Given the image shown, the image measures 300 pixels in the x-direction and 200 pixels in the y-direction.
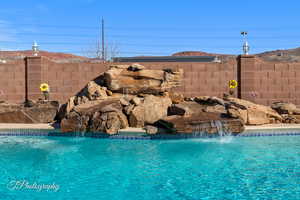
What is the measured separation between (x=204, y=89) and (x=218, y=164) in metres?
10.1

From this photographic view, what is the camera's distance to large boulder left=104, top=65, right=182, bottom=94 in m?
15.0

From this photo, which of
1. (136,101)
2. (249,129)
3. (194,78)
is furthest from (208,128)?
(194,78)

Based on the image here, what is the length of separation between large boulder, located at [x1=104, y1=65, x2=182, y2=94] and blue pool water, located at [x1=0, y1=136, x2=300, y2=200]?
15.2 feet

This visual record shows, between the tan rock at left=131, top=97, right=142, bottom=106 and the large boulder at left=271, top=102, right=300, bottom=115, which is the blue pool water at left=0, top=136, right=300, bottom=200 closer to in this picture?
the tan rock at left=131, top=97, right=142, bottom=106

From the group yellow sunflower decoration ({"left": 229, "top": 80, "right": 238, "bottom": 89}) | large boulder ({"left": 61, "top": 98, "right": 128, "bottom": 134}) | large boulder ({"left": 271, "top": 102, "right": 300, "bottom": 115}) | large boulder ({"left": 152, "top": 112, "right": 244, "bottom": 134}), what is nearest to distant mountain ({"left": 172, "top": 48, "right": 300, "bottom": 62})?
yellow sunflower decoration ({"left": 229, "top": 80, "right": 238, "bottom": 89})

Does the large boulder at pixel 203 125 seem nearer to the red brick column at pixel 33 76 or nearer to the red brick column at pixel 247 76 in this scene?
the red brick column at pixel 247 76

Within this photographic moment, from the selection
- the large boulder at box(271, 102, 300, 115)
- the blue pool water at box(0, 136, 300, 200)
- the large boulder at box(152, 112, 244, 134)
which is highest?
the large boulder at box(271, 102, 300, 115)

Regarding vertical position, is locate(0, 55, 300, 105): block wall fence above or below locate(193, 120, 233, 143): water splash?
above

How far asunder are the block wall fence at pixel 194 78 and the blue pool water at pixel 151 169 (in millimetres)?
6851

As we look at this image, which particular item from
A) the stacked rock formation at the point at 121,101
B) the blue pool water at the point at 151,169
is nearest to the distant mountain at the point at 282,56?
the stacked rock formation at the point at 121,101

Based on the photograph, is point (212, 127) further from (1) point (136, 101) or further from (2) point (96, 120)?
(2) point (96, 120)

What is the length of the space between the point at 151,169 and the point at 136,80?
859 cm

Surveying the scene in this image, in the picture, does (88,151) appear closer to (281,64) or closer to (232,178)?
(232,178)

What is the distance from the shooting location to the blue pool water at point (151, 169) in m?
5.60
